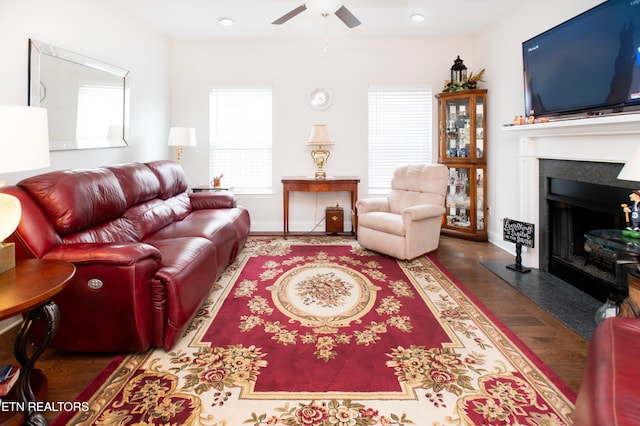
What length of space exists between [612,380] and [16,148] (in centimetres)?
225

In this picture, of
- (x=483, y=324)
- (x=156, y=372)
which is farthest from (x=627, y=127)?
(x=156, y=372)

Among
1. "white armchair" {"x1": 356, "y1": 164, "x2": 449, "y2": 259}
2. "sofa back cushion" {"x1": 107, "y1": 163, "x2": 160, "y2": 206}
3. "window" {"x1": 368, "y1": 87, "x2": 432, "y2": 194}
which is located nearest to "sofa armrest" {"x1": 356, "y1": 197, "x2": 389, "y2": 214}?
"white armchair" {"x1": 356, "y1": 164, "x2": 449, "y2": 259}

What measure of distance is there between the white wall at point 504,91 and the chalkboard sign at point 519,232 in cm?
31

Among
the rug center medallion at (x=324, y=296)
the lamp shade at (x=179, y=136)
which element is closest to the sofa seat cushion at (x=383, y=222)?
the rug center medallion at (x=324, y=296)

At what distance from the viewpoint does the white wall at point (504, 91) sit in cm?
396

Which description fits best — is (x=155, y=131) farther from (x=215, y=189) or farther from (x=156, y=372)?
(x=156, y=372)

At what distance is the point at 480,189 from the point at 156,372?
439 cm

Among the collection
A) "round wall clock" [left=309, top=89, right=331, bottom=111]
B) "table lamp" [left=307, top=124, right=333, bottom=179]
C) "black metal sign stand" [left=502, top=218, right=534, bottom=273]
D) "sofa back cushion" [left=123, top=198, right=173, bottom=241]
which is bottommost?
"black metal sign stand" [left=502, top=218, right=534, bottom=273]

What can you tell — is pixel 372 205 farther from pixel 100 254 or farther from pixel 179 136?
pixel 100 254

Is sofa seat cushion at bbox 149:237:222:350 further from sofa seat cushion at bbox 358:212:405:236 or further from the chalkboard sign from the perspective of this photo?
the chalkboard sign

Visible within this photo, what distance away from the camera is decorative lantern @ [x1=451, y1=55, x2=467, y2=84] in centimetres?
499

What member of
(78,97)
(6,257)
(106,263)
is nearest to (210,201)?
(78,97)

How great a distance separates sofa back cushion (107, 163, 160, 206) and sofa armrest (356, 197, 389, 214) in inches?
88.2

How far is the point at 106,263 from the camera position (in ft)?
6.30
